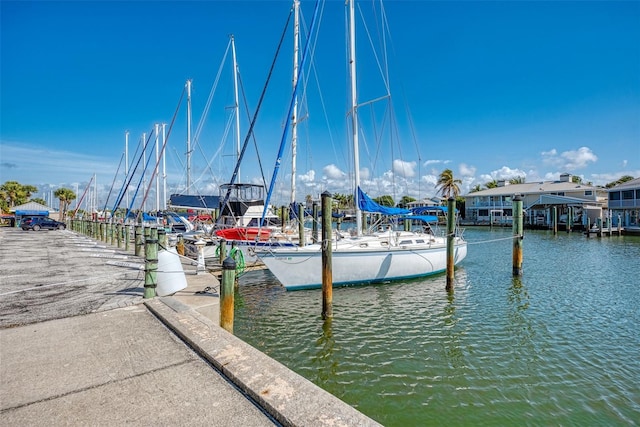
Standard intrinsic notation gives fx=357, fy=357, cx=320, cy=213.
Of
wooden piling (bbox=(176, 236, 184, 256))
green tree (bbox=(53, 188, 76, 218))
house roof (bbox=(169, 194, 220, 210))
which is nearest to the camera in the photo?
wooden piling (bbox=(176, 236, 184, 256))

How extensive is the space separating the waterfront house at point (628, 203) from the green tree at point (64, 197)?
92272mm

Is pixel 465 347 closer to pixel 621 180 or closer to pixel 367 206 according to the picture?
pixel 367 206

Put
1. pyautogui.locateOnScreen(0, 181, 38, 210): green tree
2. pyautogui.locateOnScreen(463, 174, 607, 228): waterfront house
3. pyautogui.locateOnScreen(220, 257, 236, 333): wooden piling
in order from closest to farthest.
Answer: pyautogui.locateOnScreen(220, 257, 236, 333): wooden piling < pyautogui.locateOnScreen(463, 174, 607, 228): waterfront house < pyautogui.locateOnScreen(0, 181, 38, 210): green tree

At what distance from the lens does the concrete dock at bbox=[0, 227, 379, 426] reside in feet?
9.66

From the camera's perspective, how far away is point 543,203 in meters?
51.6

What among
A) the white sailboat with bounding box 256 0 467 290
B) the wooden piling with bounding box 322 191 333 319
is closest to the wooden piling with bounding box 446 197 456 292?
the white sailboat with bounding box 256 0 467 290

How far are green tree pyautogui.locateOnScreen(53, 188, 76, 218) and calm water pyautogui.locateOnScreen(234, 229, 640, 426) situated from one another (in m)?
75.6

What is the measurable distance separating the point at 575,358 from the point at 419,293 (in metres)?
5.98

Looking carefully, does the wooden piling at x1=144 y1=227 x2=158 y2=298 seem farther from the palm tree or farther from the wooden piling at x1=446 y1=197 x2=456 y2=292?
the palm tree

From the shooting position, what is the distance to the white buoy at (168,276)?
6883 millimetres

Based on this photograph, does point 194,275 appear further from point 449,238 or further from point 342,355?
point 449,238

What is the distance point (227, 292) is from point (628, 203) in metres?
54.7

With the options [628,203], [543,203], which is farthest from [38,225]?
[628,203]

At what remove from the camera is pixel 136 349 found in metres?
4.36
